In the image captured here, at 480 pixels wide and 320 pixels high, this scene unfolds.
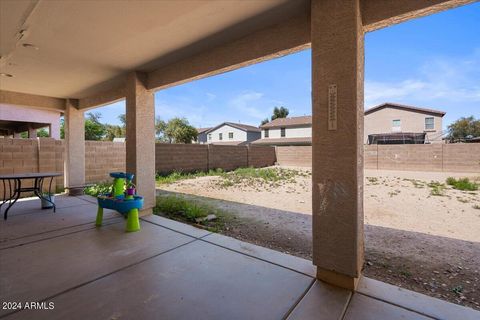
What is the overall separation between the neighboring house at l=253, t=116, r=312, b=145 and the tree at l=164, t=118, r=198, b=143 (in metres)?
8.05

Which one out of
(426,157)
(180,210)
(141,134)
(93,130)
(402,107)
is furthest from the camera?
(93,130)

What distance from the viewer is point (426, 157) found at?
45.8ft

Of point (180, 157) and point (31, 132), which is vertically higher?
point (31, 132)

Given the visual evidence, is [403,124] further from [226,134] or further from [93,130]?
[93,130]

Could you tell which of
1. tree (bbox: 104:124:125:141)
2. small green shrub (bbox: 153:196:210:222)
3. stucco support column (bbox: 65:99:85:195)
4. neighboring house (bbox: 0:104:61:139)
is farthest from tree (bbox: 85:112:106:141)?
small green shrub (bbox: 153:196:210:222)

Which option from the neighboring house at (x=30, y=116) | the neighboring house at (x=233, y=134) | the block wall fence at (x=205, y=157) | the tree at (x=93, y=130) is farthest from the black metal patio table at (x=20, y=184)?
the neighboring house at (x=233, y=134)

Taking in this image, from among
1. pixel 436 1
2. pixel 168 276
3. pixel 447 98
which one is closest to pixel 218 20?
pixel 436 1

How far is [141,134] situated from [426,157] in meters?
16.1

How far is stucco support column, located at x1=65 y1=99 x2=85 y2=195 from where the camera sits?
6461 millimetres

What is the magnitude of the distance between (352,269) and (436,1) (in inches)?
86.9

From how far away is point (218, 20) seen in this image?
2576 millimetres

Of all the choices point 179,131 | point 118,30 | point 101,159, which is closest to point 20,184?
point 101,159

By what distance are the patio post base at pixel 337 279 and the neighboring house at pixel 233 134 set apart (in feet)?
91.9

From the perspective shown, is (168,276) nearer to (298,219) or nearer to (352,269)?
(352,269)
